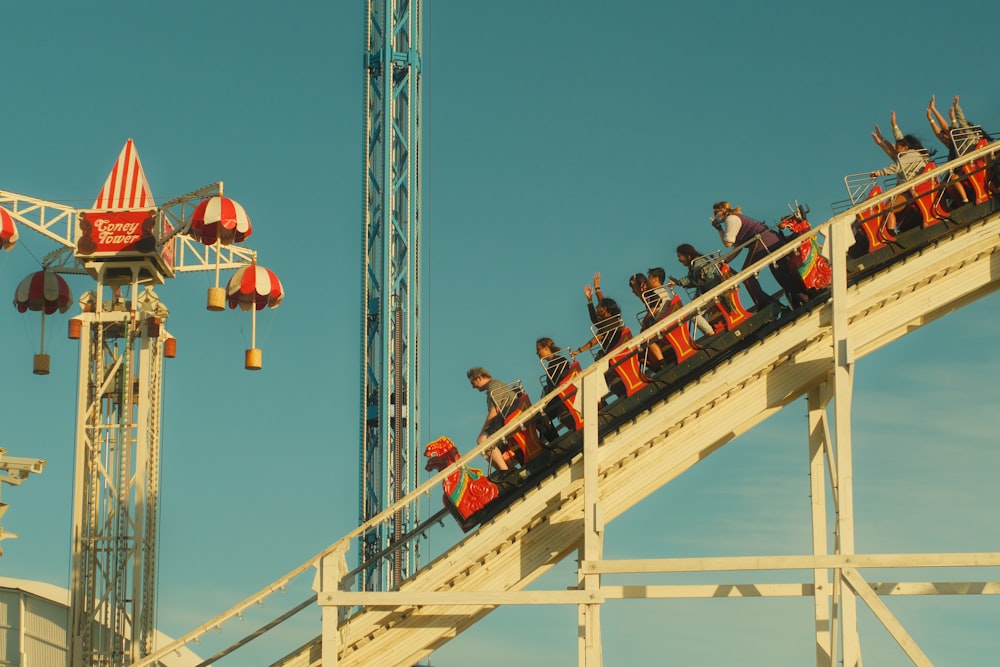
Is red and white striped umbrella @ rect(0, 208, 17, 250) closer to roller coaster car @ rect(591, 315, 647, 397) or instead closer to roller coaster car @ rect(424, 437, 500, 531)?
roller coaster car @ rect(424, 437, 500, 531)

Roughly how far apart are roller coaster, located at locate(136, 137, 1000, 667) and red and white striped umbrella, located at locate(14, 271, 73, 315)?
1228 centimetres

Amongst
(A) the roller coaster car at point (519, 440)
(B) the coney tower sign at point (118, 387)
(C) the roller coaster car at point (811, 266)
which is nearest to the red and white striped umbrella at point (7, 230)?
(B) the coney tower sign at point (118, 387)

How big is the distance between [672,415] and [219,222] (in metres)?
11.9

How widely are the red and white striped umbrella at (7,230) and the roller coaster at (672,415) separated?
1162 cm

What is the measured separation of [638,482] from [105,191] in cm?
1402

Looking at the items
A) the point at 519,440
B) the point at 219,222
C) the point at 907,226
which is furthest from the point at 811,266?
the point at 219,222

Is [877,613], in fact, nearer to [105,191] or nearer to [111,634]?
[111,634]

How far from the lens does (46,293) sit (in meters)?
32.3

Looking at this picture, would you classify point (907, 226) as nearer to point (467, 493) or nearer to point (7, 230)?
point (467, 493)

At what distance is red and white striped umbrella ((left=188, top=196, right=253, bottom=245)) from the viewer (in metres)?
30.4

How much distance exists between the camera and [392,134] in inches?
1658

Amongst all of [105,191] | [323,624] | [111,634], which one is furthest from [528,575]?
[105,191]

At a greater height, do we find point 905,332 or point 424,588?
point 905,332

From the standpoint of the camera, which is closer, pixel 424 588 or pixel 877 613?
pixel 877 613
